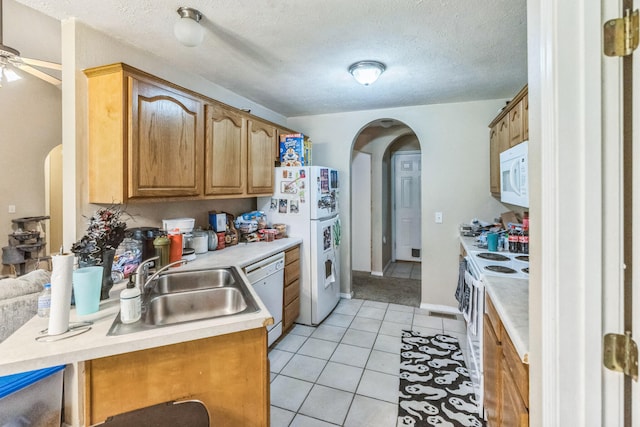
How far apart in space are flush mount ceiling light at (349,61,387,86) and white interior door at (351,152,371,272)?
2.58m

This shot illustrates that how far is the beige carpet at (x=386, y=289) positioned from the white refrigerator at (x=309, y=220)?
88 centimetres

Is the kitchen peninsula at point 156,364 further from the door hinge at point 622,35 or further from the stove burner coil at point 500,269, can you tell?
the stove burner coil at point 500,269

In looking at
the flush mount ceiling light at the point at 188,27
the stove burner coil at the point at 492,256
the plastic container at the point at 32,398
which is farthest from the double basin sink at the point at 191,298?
the stove burner coil at the point at 492,256

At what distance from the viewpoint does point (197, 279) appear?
1861mm

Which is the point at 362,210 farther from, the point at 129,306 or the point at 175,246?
the point at 129,306

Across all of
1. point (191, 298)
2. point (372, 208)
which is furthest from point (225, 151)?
point (372, 208)

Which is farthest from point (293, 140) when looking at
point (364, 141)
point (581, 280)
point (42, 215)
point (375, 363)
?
point (42, 215)

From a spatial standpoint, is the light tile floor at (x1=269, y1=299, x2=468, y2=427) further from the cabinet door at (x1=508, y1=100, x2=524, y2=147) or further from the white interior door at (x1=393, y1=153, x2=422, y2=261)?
the white interior door at (x1=393, y1=153, x2=422, y2=261)

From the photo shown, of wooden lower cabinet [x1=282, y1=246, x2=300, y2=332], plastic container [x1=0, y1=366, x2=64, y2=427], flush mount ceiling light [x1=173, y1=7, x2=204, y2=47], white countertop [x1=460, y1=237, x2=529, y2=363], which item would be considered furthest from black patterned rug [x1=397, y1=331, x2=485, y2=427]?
flush mount ceiling light [x1=173, y1=7, x2=204, y2=47]

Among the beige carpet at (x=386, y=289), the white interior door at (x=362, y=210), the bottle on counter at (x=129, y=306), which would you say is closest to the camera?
the bottle on counter at (x=129, y=306)

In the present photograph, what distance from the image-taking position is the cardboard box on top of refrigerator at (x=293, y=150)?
316 centimetres

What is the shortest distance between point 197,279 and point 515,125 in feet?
→ 8.27

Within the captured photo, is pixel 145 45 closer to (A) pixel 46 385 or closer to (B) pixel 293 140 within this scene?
(B) pixel 293 140

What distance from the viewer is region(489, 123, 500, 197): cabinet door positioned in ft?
9.17
